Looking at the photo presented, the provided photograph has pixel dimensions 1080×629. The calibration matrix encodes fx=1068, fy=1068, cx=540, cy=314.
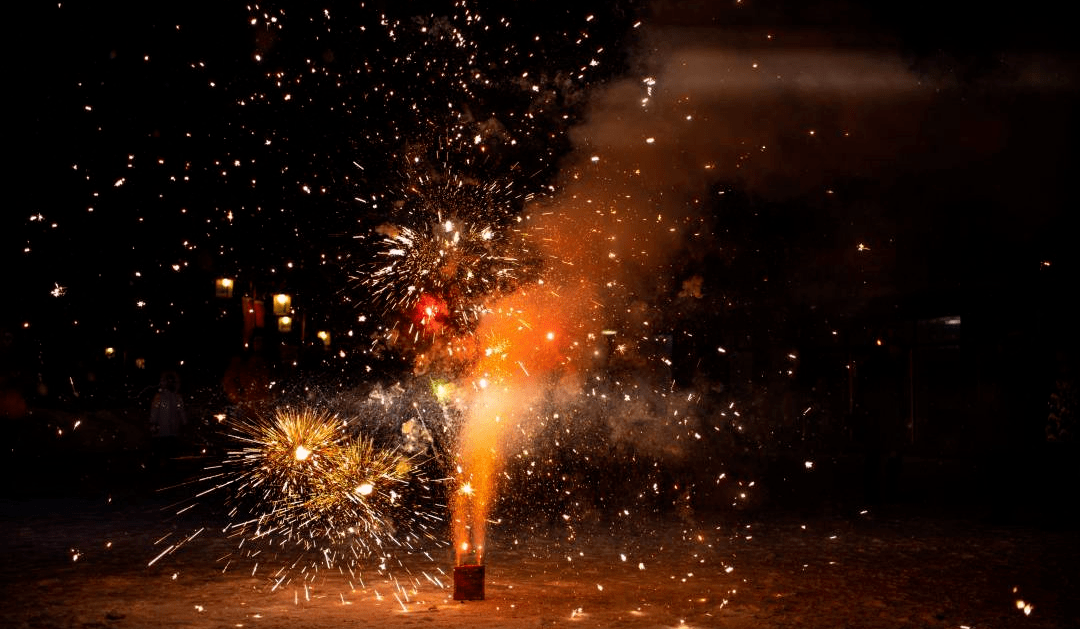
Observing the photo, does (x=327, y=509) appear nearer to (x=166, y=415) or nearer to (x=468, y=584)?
(x=468, y=584)

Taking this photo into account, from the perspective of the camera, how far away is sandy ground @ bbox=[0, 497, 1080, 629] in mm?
6168

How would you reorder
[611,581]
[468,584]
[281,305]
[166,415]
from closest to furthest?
[468,584] → [611,581] → [166,415] → [281,305]

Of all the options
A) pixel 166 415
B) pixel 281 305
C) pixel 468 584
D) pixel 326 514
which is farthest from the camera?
pixel 281 305

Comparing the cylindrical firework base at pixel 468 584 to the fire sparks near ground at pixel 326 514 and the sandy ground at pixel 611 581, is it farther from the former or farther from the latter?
the fire sparks near ground at pixel 326 514

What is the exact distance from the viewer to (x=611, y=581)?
7387 mm

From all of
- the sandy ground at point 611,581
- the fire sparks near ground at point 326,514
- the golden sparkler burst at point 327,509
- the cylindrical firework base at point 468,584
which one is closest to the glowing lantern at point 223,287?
the fire sparks near ground at point 326,514

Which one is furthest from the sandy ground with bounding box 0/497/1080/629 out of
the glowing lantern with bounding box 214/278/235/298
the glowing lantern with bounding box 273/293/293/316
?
the glowing lantern with bounding box 214/278/235/298

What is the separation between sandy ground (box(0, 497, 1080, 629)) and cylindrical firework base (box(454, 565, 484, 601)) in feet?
0.27

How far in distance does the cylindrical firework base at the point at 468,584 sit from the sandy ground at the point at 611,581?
0.27 ft

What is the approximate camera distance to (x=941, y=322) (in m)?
19.7

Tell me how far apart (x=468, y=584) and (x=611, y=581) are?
4.14ft

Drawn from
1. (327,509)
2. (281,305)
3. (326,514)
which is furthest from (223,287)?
(327,509)

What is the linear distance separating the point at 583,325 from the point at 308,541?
11722mm

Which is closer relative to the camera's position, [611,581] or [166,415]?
[611,581]
